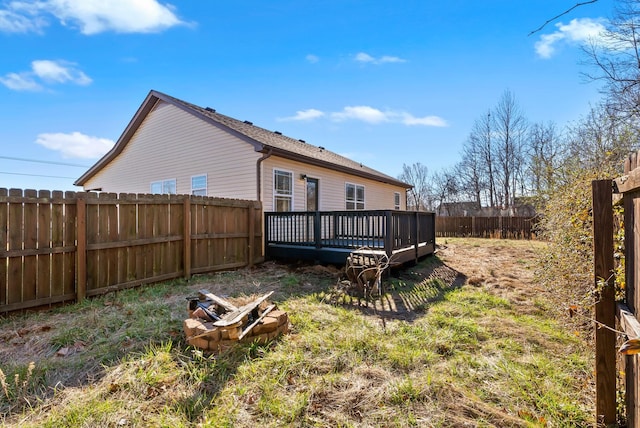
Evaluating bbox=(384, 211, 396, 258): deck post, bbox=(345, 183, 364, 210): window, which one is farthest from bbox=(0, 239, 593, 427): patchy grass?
bbox=(345, 183, 364, 210): window

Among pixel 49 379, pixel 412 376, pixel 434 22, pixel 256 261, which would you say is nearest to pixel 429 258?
pixel 256 261

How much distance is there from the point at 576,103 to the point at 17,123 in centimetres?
3328

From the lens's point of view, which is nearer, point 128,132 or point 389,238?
point 389,238

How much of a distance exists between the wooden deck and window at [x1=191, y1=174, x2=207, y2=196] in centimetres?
282

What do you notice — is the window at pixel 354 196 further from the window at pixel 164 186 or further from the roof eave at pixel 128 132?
the roof eave at pixel 128 132

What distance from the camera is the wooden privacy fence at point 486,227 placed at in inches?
685

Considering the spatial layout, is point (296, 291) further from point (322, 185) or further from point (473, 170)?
point (473, 170)

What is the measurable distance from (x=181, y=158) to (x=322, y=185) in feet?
16.2

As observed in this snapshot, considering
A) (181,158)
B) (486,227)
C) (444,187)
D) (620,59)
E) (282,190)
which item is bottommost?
(486,227)

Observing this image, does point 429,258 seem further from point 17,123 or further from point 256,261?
point 17,123

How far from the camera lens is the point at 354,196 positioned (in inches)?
501

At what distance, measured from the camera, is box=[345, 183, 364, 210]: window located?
1227 cm

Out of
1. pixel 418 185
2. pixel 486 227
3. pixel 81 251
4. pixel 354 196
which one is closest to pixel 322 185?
pixel 354 196

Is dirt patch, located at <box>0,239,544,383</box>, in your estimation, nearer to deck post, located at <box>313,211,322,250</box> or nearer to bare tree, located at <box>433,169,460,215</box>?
deck post, located at <box>313,211,322,250</box>
